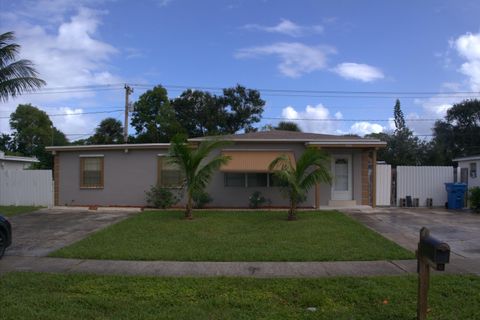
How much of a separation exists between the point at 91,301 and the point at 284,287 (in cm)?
267

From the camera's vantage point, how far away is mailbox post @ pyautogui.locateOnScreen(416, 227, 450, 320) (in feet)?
15.3

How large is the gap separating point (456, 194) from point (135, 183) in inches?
506

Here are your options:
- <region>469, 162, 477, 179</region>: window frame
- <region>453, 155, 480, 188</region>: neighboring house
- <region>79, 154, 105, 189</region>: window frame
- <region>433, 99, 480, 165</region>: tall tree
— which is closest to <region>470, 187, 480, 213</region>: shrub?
<region>453, 155, 480, 188</region>: neighboring house

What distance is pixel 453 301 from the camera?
589 centimetres

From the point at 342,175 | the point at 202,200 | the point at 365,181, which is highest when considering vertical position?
the point at 342,175

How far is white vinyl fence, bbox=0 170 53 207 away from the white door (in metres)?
11.7

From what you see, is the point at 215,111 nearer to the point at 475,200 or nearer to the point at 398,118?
the point at 398,118

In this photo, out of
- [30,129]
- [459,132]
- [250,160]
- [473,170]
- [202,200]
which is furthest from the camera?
[30,129]

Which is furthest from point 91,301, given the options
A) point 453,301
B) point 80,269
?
point 453,301

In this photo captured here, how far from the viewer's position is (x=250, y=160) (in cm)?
1688

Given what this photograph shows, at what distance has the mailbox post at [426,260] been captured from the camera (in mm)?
4672

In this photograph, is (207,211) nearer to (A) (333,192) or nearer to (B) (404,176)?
(A) (333,192)

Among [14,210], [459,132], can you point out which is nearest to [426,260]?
[14,210]

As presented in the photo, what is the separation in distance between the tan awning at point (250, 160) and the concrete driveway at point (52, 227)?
4.11 metres
